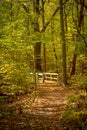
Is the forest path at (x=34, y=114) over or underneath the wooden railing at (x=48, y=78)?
over

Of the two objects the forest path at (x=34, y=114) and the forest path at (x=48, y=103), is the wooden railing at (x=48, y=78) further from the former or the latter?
the forest path at (x=34, y=114)

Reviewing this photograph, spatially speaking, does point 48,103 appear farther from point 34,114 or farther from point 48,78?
point 48,78

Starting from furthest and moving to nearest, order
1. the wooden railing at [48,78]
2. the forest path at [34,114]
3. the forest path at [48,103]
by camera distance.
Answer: the wooden railing at [48,78], the forest path at [48,103], the forest path at [34,114]

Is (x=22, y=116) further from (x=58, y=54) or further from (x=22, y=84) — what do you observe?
(x=58, y=54)

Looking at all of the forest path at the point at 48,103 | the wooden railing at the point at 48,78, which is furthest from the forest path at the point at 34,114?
the wooden railing at the point at 48,78

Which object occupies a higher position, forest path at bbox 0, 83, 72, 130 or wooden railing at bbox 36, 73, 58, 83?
forest path at bbox 0, 83, 72, 130

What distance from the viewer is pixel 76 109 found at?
9.87 meters

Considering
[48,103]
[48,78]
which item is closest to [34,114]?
[48,103]

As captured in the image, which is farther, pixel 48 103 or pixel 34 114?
pixel 48 103

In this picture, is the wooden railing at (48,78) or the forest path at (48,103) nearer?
the forest path at (48,103)

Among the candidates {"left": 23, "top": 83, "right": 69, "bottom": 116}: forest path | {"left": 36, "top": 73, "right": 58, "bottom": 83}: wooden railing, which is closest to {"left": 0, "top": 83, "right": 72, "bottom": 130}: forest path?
{"left": 23, "top": 83, "right": 69, "bottom": 116}: forest path

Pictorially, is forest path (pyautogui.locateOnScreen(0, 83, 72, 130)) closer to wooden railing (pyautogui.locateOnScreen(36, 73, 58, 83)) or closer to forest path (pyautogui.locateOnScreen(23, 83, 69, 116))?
Answer: forest path (pyautogui.locateOnScreen(23, 83, 69, 116))

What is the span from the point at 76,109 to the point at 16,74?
256 centimetres

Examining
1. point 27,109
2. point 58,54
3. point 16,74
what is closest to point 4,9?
point 16,74
